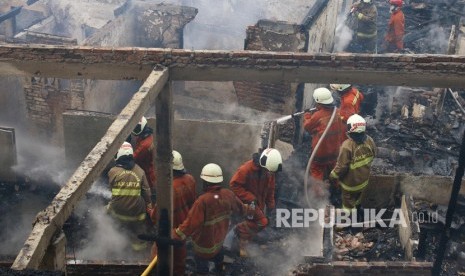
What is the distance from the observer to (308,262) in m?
6.10

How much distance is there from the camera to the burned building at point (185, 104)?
520cm

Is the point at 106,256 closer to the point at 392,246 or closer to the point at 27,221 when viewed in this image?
the point at 27,221

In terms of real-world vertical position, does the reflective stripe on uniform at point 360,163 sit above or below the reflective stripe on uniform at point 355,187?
above

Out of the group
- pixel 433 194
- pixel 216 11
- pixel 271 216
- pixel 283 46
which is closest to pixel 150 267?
pixel 271 216

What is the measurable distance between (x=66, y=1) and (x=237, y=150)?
11369mm

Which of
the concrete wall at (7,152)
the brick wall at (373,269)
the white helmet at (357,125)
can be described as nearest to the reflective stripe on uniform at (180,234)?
the brick wall at (373,269)

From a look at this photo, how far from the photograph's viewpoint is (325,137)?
823cm

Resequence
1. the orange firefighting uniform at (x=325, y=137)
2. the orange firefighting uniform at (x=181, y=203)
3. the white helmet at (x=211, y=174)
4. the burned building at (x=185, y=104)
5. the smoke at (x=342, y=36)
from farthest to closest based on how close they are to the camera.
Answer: the smoke at (x=342, y=36) → the orange firefighting uniform at (x=325, y=137) → the orange firefighting uniform at (x=181, y=203) → the white helmet at (x=211, y=174) → the burned building at (x=185, y=104)

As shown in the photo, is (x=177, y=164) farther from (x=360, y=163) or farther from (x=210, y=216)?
(x=360, y=163)

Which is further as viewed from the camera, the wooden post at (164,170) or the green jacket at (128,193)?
the green jacket at (128,193)

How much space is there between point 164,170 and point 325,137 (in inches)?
138

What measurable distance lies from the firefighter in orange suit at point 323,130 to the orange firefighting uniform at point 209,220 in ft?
7.04

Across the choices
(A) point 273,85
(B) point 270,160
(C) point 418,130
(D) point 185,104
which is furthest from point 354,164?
(D) point 185,104

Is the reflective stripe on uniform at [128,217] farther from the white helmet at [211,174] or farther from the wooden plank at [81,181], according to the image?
the wooden plank at [81,181]
